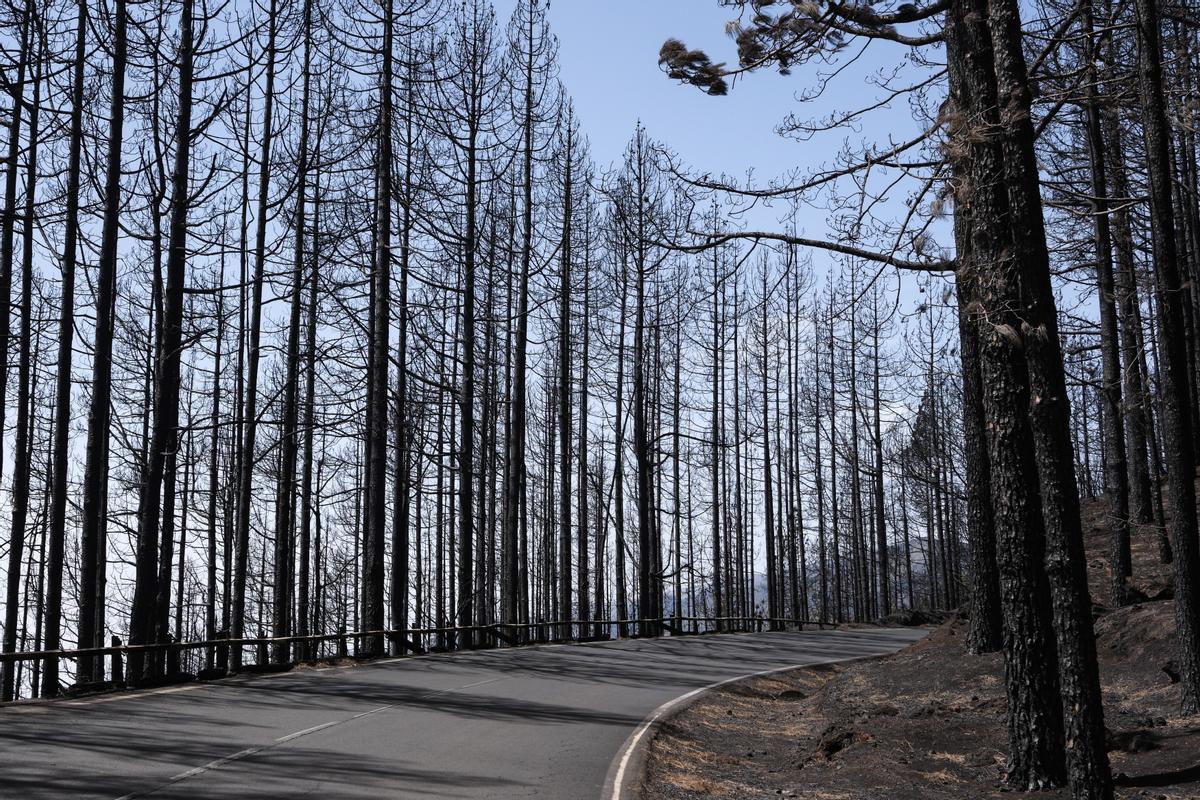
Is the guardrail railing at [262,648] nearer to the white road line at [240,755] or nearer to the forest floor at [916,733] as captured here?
the white road line at [240,755]

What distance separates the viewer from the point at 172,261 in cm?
1680

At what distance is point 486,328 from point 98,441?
17177mm

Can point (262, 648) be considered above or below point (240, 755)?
below

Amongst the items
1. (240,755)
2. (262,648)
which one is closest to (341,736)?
(240,755)

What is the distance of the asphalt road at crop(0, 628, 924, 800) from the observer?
26.3ft

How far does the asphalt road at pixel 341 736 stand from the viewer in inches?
316

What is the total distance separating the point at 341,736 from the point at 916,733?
677 centimetres

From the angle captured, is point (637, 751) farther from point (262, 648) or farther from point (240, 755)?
point (262, 648)

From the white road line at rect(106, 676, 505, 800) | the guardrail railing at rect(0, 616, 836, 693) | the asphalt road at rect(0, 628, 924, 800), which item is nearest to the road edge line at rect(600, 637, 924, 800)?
the asphalt road at rect(0, 628, 924, 800)

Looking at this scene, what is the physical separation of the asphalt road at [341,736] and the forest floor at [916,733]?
1084 mm

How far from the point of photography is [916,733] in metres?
11.2

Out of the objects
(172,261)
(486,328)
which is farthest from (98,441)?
A: (486,328)

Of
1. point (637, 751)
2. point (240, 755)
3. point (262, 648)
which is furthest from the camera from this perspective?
point (262, 648)

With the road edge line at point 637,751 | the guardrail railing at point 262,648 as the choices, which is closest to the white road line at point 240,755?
the road edge line at point 637,751
